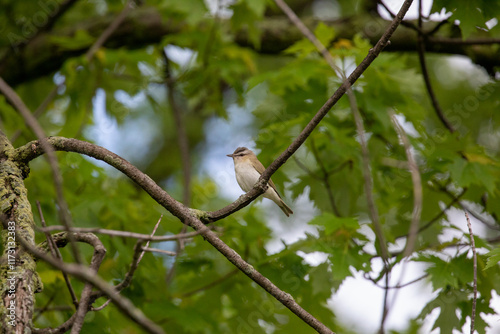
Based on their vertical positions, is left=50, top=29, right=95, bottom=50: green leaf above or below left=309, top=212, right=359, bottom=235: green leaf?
above

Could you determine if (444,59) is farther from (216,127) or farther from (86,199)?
(86,199)

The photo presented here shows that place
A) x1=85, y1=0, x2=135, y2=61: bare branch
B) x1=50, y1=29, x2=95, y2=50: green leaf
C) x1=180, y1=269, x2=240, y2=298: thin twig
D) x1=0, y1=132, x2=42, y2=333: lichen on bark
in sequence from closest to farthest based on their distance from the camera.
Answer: x1=0, y1=132, x2=42, y2=333: lichen on bark
x1=180, y1=269, x2=240, y2=298: thin twig
x1=85, y1=0, x2=135, y2=61: bare branch
x1=50, y1=29, x2=95, y2=50: green leaf

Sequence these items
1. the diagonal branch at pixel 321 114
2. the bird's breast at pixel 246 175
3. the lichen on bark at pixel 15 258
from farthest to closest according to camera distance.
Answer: the bird's breast at pixel 246 175 → the diagonal branch at pixel 321 114 → the lichen on bark at pixel 15 258

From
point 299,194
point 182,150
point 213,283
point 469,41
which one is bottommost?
point 213,283

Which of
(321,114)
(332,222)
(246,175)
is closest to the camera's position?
(321,114)

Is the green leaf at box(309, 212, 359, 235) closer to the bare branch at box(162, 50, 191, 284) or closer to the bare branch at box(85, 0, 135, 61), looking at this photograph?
the bare branch at box(162, 50, 191, 284)

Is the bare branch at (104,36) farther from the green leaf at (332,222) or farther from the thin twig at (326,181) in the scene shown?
the green leaf at (332,222)

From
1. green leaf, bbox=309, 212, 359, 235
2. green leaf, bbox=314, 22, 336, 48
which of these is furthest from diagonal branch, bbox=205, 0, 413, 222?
green leaf, bbox=314, 22, 336, 48

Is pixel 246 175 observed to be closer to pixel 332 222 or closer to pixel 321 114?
pixel 332 222

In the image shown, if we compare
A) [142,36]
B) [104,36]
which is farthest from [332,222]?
[142,36]

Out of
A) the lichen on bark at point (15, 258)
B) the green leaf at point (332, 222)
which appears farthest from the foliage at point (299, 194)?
the lichen on bark at point (15, 258)

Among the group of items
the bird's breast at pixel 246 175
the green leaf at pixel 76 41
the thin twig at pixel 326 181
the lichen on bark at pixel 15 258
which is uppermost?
the green leaf at pixel 76 41

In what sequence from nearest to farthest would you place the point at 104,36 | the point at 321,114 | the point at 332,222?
1. the point at 321,114
2. the point at 332,222
3. the point at 104,36

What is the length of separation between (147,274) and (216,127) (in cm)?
668
